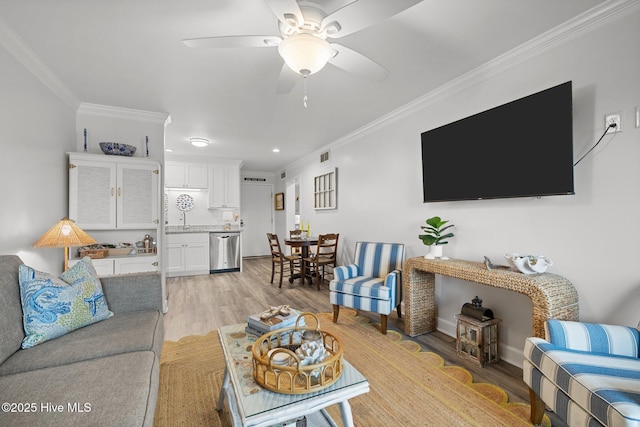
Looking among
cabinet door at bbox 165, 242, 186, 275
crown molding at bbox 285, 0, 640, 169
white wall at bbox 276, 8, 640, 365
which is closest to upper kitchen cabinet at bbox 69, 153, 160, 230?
cabinet door at bbox 165, 242, 186, 275

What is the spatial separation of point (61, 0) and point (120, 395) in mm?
Answer: 2119

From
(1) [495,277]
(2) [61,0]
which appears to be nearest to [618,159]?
(1) [495,277]

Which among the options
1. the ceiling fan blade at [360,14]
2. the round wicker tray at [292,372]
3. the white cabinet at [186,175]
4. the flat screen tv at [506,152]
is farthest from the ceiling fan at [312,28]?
the white cabinet at [186,175]

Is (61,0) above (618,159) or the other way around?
above

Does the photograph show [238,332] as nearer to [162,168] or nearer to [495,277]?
[495,277]

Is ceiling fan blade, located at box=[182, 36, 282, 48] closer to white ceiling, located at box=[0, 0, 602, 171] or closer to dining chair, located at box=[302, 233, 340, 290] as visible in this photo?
white ceiling, located at box=[0, 0, 602, 171]

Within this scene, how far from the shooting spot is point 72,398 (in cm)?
106

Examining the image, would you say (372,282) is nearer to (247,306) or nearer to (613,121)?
(247,306)

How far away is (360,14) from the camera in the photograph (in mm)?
1298

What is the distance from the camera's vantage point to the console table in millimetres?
1686

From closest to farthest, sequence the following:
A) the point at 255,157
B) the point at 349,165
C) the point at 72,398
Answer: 1. the point at 72,398
2. the point at 349,165
3. the point at 255,157

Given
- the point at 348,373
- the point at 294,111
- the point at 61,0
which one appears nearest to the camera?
the point at 348,373

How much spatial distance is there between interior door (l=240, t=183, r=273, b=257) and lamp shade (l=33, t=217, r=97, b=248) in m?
5.48

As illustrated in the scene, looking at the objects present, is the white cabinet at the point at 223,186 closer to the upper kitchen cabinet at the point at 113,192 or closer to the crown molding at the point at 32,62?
the upper kitchen cabinet at the point at 113,192
